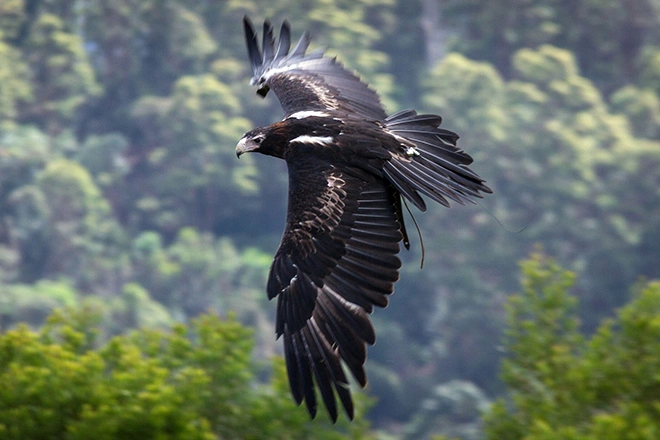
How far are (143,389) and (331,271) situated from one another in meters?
1.48

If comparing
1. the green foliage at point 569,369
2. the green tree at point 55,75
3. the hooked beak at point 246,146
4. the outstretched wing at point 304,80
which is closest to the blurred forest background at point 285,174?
the green tree at point 55,75

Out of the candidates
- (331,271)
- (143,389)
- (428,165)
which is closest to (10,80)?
(143,389)

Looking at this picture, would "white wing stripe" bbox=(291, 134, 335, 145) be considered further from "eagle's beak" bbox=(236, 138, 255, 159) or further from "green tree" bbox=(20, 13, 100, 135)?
"green tree" bbox=(20, 13, 100, 135)

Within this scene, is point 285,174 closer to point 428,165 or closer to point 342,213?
point 428,165

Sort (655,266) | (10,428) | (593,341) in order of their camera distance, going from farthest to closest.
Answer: (655,266) → (593,341) → (10,428)

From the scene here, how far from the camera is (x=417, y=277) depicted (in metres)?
41.2

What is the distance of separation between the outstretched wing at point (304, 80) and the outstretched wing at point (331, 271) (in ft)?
4.19

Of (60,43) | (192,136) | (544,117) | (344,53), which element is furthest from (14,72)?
(544,117)

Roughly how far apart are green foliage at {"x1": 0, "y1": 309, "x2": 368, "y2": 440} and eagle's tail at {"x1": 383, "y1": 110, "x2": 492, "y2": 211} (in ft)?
5.67

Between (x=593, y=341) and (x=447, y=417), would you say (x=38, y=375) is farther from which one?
(x=447, y=417)

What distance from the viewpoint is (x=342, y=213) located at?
597cm

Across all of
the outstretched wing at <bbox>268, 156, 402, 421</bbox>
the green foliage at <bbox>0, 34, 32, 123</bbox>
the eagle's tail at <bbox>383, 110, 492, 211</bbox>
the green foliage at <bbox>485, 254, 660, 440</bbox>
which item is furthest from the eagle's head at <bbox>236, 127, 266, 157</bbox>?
the green foliage at <bbox>0, 34, 32, 123</bbox>

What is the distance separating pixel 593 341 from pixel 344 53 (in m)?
37.2

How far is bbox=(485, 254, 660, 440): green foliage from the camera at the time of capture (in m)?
6.27
